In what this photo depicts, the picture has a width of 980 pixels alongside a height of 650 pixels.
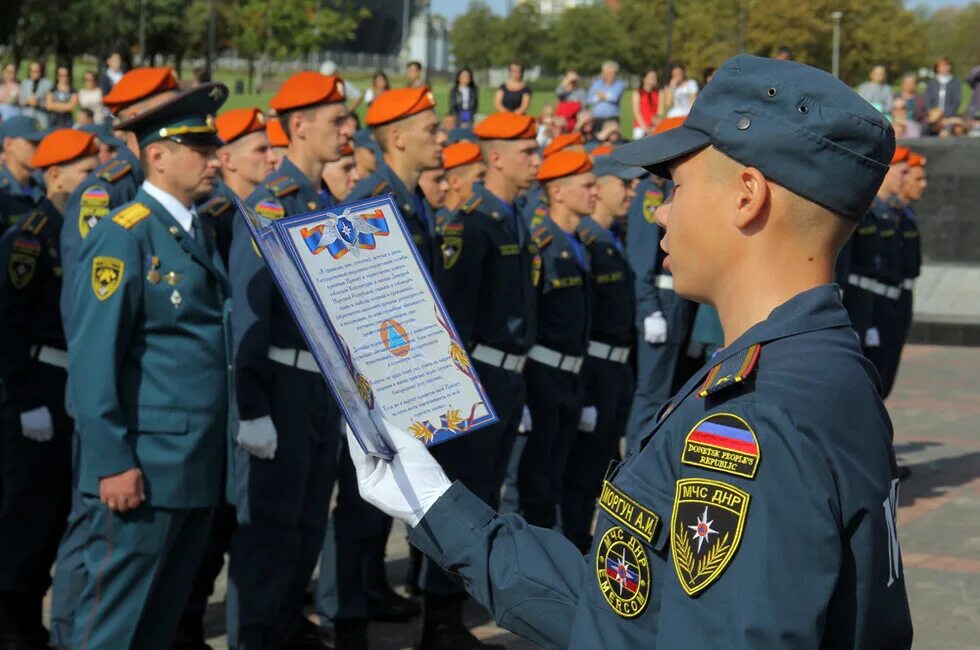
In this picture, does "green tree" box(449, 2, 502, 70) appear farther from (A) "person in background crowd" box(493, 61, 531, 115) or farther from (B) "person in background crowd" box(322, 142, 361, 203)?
(B) "person in background crowd" box(322, 142, 361, 203)

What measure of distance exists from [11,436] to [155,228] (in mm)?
1863

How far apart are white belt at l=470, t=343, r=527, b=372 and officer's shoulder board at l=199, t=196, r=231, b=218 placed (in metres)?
1.37

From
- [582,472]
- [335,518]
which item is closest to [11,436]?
[335,518]

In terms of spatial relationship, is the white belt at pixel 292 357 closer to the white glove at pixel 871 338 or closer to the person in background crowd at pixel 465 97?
the white glove at pixel 871 338

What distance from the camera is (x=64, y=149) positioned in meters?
7.41

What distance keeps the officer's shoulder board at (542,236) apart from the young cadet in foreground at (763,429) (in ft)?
17.0

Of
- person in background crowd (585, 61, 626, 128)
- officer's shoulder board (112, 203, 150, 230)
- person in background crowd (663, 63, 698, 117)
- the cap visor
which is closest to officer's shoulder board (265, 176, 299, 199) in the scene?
officer's shoulder board (112, 203, 150, 230)

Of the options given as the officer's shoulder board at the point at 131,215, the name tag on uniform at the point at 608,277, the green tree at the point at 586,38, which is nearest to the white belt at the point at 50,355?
the officer's shoulder board at the point at 131,215

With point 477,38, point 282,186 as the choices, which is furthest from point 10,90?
point 477,38

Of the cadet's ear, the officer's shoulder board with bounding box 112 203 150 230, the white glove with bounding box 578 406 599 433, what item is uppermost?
the cadet's ear

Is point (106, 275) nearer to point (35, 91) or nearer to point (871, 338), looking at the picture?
point (871, 338)

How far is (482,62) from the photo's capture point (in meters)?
73.1

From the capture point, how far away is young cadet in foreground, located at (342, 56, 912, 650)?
1.75 m

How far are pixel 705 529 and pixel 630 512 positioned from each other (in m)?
0.19
